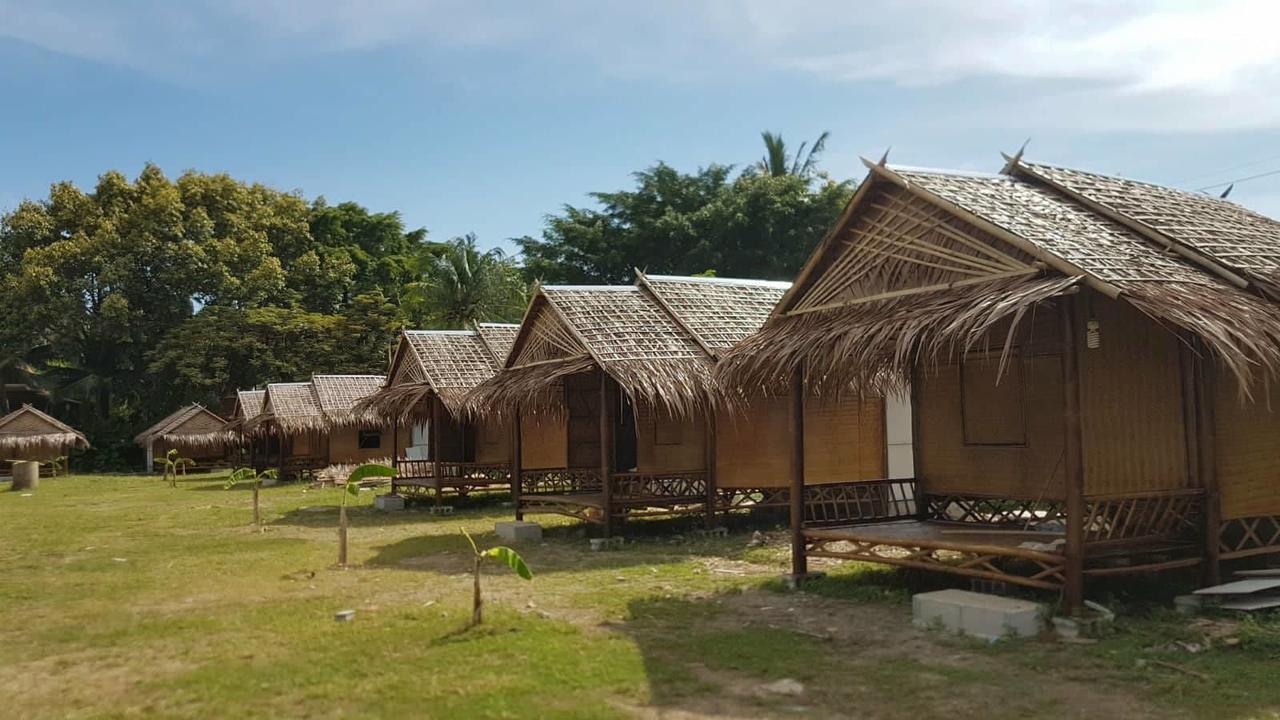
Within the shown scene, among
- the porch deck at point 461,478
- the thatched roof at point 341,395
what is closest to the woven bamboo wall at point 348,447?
the thatched roof at point 341,395

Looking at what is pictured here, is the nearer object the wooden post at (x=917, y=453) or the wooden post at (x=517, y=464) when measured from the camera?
the wooden post at (x=917, y=453)

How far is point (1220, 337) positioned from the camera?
6.70 m

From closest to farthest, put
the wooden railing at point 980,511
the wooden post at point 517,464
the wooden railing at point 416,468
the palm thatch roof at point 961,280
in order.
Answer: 1. the palm thatch roof at point 961,280
2. the wooden railing at point 980,511
3. the wooden post at point 517,464
4. the wooden railing at point 416,468

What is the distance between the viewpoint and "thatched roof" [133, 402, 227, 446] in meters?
37.4

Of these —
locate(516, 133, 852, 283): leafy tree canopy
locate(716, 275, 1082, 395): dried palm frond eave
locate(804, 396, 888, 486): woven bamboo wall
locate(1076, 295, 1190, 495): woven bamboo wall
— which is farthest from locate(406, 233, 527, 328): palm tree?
locate(1076, 295, 1190, 495): woven bamboo wall

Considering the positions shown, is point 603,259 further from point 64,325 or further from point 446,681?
point 446,681

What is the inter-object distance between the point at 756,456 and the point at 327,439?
2033 centimetres

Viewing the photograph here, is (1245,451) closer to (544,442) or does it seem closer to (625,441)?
(625,441)

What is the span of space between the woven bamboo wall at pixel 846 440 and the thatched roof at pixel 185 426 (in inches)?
1185

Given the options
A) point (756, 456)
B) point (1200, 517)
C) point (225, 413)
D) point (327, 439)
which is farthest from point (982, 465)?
point (225, 413)

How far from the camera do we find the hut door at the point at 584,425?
16.5 m

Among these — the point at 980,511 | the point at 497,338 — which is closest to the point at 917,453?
the point at 980,511

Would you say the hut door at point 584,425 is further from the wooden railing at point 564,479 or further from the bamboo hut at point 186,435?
the bamboo hut at point 186,435

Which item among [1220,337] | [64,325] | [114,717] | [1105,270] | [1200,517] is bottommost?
[114,717]
